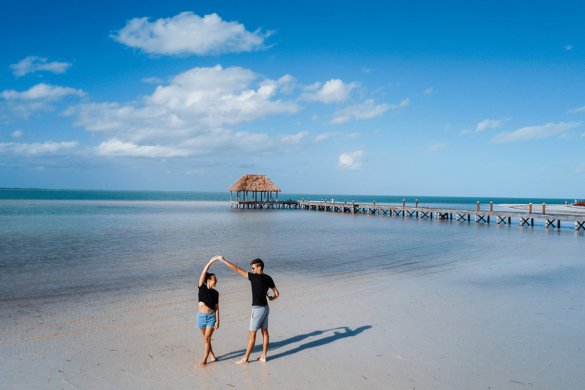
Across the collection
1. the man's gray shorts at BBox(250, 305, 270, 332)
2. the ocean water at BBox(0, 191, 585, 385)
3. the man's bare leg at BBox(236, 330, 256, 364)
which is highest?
the man's gray shorts at BBox(250, 305, 270, 332)

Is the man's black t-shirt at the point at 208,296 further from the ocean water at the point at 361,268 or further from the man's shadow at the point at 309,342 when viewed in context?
the ocean water at the point at 361,268

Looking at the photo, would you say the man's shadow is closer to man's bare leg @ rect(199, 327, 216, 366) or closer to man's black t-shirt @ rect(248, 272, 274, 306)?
man's bare leg @ rect(199, 327, 216, 366)

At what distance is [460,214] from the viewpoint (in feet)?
121

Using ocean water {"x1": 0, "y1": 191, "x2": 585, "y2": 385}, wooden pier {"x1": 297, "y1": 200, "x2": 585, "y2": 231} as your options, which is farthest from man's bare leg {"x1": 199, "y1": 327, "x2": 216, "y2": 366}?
wooden pier {"x1": 297, "y1": 200, "x2": 585, "y2": 231}

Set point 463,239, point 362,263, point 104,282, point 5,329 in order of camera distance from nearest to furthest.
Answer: point 5,329 → point 104,282 → point 362,263 → point 463,239

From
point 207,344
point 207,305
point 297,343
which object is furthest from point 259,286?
point 297,343

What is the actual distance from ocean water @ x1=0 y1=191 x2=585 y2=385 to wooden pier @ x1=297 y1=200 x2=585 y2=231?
6020mm

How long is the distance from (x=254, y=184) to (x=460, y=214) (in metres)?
31.0

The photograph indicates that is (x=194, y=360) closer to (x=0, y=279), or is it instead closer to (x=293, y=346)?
(x=293, y=346)

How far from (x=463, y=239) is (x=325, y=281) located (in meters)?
14.2

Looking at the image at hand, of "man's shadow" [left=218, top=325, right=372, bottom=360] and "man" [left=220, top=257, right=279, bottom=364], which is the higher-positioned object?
"man" [left=220, top=257, right=279, bottom=364]

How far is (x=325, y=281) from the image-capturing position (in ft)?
35.5

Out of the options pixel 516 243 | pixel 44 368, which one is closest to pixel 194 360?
pixel 44 368

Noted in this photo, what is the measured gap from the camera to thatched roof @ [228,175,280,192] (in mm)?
57062
